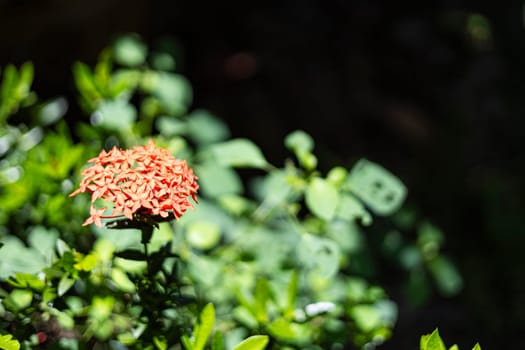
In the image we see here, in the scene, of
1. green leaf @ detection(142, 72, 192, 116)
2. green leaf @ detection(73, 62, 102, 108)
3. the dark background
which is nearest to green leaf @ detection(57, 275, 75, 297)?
green leaf @ detection(73, 62, 102, 108)

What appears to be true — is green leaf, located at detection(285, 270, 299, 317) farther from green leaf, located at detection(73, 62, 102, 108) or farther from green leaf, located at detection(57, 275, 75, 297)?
green leaf, located at detection(73, 62, 102, 108)

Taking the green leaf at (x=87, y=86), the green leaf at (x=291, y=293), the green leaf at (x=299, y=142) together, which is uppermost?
the green leaf at (x=87, y=86)

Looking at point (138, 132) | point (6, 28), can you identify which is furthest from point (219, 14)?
point (138, 132)

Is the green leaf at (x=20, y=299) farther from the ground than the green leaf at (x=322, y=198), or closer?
closer


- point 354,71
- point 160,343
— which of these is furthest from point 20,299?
point 354,71

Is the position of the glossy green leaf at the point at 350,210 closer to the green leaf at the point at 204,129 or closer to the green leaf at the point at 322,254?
the green leaf at the point at 322,254

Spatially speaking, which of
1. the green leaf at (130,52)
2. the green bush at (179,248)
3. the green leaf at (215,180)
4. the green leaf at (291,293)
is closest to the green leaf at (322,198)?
the green bush at (179,248)

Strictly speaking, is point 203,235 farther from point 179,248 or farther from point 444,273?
point 444,273
